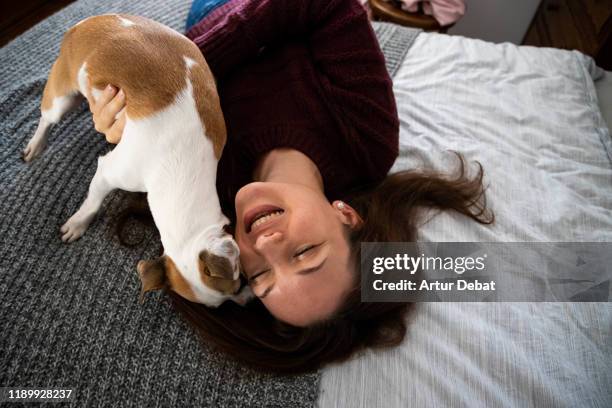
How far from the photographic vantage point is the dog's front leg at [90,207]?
0.93 m

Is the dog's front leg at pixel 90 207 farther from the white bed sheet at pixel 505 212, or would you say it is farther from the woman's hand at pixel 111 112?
the white bed sheet at pixel 505 212

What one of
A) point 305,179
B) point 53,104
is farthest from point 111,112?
point 305,179

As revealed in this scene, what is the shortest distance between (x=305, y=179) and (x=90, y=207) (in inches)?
20.5

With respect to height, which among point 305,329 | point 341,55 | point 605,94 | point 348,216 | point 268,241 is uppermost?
point 341,55

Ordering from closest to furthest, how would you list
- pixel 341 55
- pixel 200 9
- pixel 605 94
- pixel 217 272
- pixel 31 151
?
1. pixel 217 272
2. pixel 31 151
3. pixel 341 55
4. pixel 200 9
5. pixel 605 94

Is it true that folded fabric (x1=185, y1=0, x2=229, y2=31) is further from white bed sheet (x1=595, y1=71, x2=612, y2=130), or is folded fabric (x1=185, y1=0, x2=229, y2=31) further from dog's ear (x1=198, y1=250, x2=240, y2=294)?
white bed sheet (x1=595, y1=71, x2=612, y2=130)

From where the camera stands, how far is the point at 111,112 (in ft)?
2.93

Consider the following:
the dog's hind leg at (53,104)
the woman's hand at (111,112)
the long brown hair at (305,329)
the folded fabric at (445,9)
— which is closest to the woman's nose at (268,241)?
the long brown hair at (305,329)

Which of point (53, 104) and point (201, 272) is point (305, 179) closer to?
point (201, 272)

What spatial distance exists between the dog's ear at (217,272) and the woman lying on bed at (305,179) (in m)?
0.06

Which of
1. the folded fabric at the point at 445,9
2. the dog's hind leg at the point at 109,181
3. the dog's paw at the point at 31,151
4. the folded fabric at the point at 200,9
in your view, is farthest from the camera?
the folded fabric at the point at 445,9

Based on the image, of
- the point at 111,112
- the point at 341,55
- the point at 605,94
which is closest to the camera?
the point at 111,112

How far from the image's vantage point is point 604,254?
1071 mm

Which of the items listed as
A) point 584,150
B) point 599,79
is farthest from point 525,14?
point 584,150
